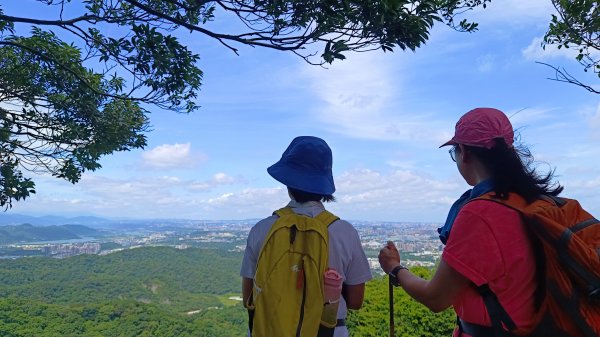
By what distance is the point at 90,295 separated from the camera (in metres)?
32.9

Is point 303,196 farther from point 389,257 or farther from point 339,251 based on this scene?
point 389,257

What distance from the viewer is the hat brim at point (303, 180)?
1.82 meters

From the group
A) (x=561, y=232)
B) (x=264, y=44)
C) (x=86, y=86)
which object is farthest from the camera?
(x=86, y=86)

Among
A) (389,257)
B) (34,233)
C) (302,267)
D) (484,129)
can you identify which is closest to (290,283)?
(302,267)

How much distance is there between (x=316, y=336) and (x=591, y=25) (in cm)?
420

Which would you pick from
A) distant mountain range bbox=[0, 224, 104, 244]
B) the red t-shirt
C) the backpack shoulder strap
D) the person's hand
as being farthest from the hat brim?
distant mountain range bbox=[0, 224, 104, 244]

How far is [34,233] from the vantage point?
8375cm

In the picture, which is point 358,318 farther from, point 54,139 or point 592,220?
point 592,220

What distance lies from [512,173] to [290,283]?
33.5 inches

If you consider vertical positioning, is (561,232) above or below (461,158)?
below

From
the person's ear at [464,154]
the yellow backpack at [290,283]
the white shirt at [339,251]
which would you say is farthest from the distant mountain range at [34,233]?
the person's ear at [464,154]

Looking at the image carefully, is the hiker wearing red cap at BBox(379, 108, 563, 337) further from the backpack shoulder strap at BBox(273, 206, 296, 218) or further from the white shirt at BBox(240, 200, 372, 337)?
the backpack shoulder strap at BBox(273, 206, 296, 218)

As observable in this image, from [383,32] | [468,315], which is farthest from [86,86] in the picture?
[468,315]

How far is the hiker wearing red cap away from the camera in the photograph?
4.10 ft
